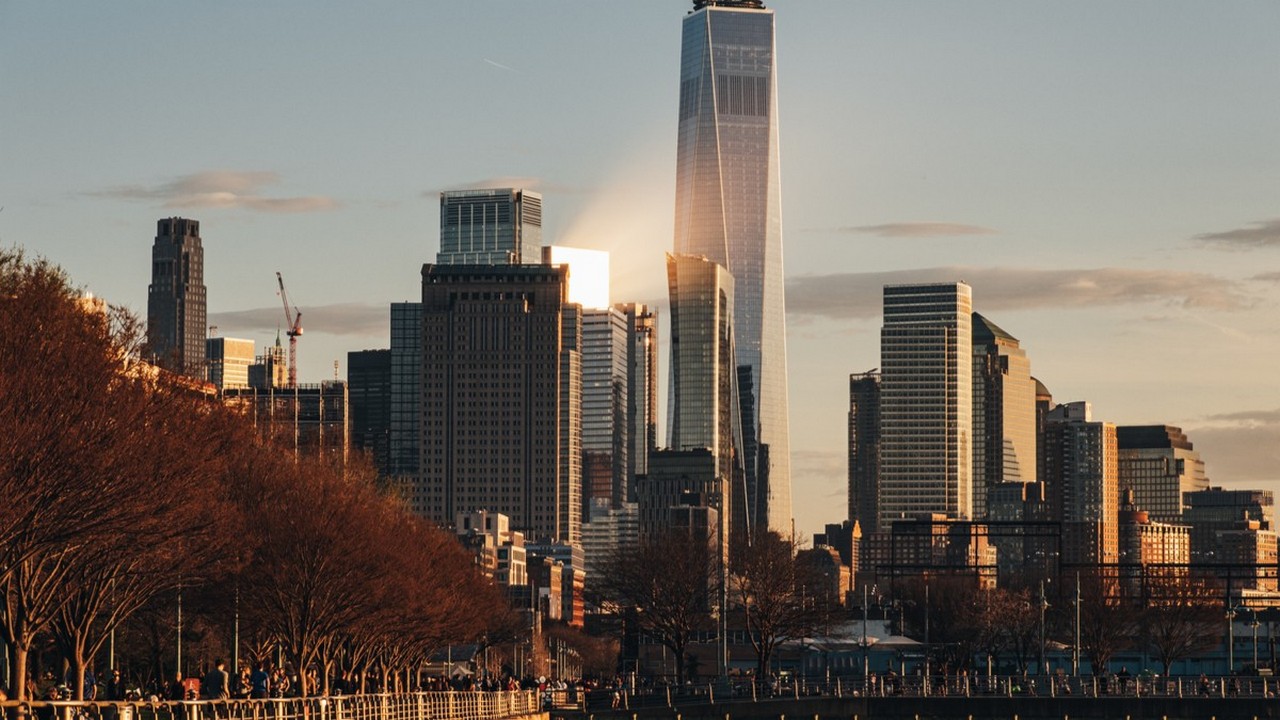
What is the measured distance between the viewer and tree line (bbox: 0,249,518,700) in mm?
69438

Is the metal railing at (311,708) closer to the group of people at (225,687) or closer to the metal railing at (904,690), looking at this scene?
the group of people at (225,687)

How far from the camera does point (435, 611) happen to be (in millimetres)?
131875

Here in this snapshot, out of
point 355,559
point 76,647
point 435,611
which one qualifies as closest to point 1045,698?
point 435,611

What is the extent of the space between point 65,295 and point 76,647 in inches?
481

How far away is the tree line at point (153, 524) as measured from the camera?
69.4 m

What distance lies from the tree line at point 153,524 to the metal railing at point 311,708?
234 inches

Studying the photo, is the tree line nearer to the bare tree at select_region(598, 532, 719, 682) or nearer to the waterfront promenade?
the waterfront promenade

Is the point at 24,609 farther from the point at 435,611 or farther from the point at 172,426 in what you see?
the point at 435,611

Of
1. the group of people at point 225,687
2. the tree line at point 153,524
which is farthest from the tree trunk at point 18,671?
the group of people at point 225,687

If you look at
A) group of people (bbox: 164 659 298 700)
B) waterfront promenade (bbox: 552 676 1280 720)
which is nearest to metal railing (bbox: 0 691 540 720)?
group of people (bbox: 164 659 298 700)

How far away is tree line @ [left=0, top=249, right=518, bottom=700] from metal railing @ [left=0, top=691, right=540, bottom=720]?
5951mm

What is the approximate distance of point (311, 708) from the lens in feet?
254

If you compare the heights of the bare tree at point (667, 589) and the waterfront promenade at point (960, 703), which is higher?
the bare tree at point (667, 589)

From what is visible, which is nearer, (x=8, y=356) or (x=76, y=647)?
(x=8, y=356)
